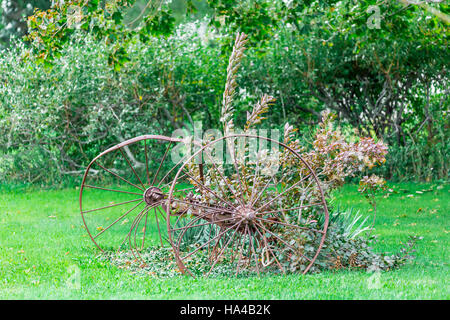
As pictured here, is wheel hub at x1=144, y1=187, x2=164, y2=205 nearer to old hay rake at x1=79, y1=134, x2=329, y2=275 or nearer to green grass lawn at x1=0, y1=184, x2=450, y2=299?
old hay rake at x1=79, y1=134, x2=329, y2=275

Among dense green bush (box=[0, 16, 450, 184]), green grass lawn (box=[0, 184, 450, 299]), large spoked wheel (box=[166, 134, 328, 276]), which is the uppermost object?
dense green bush (box=[0, 16, 450, 184])

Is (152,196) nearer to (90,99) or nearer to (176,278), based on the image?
(176,278)

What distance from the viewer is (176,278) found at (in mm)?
4305

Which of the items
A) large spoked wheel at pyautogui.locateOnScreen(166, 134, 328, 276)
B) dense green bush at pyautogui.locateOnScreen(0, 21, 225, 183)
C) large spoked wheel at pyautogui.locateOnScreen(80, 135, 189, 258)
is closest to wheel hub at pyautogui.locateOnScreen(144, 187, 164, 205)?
large spoked wheel at pyautogui.locateOnScreen(80, 135, 189, 258)

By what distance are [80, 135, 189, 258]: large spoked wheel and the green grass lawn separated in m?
0.36

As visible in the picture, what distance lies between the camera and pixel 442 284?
3936 mm

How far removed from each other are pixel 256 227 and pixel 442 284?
1467mm

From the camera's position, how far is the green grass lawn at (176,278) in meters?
3.67

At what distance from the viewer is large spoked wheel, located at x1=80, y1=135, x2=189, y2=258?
16.2 ft
